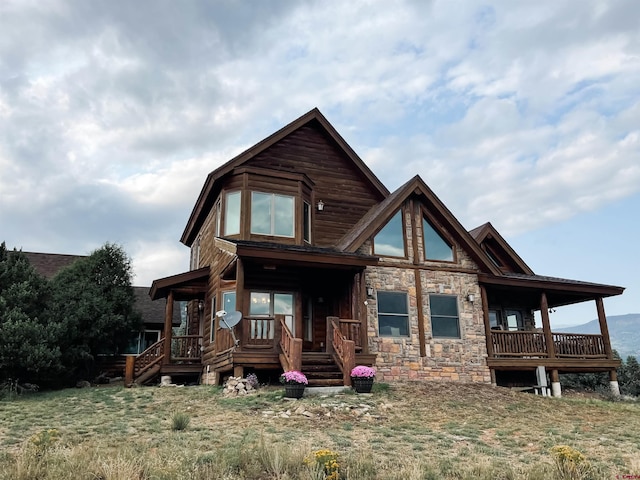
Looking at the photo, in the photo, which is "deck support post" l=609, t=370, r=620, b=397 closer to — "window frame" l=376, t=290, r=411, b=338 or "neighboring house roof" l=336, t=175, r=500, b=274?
"neighboring house roof" l=336, t=175, r=500, b=274

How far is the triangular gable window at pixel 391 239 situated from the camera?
1614 centimetres

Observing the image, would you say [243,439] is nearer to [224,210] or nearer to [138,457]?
[138,457]

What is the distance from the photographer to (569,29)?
48.4ft

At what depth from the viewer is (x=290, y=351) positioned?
12.2m

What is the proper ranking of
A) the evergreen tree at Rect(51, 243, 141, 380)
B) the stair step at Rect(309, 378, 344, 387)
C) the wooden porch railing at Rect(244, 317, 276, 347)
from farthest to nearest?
the evergreen tree at Rect(51, 243, 141, 380)
the wooden porch railing at Rect(244, 317, 276, 347)
the stair step at Rect(309, 378, 344, 387)

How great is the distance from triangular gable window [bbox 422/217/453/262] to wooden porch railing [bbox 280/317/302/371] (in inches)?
233

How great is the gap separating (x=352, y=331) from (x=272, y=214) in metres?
4.78

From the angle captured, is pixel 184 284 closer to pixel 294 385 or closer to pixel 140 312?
pixel 140 312

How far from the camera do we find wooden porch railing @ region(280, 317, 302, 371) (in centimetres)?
1191

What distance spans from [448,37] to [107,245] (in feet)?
46.6

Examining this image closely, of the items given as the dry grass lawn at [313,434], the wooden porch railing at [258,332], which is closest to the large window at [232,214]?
the wooden porch railing at [258,332]

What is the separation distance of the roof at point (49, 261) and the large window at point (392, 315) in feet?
50.5

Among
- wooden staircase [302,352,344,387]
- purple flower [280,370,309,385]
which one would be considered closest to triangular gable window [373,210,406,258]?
wooden staircase [302,352,344,387]

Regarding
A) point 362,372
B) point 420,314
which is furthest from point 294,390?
point 420,314
